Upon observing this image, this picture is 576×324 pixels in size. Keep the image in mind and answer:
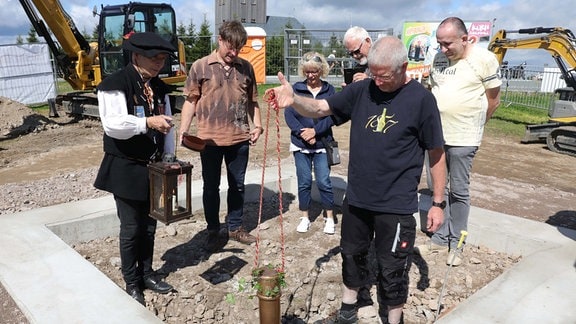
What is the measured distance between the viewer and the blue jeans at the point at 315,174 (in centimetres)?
452

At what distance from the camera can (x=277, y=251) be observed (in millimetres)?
4270

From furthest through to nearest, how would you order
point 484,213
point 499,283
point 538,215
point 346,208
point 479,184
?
point 479,184, point 538,215, point 484,213, point 499,283, point 346,208

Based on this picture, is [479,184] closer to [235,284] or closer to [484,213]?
[484,213]

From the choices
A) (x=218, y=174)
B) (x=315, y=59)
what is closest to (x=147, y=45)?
(x=218, y=174)

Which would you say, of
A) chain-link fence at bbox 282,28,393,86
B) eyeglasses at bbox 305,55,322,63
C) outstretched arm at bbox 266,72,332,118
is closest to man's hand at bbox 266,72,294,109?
outstretched arm at bbox 266,72,332,118

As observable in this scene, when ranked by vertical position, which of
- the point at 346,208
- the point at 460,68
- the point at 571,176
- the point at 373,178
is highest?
the point at 460,68

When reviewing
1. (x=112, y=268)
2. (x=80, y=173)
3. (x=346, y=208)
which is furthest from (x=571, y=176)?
(x=80, y=173)

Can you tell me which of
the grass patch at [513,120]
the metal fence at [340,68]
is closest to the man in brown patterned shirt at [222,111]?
the grass patch at [513,120]

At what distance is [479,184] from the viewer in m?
6.68

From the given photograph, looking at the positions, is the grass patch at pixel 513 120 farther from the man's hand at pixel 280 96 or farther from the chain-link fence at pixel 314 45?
the man's hand at pixel 280 96

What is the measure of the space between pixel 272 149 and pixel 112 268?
18.0 ft

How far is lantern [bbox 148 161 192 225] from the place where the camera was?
9.51 feet

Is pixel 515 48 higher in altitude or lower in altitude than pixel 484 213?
higher

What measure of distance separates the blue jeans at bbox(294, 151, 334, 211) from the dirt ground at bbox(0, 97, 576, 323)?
37 cm
